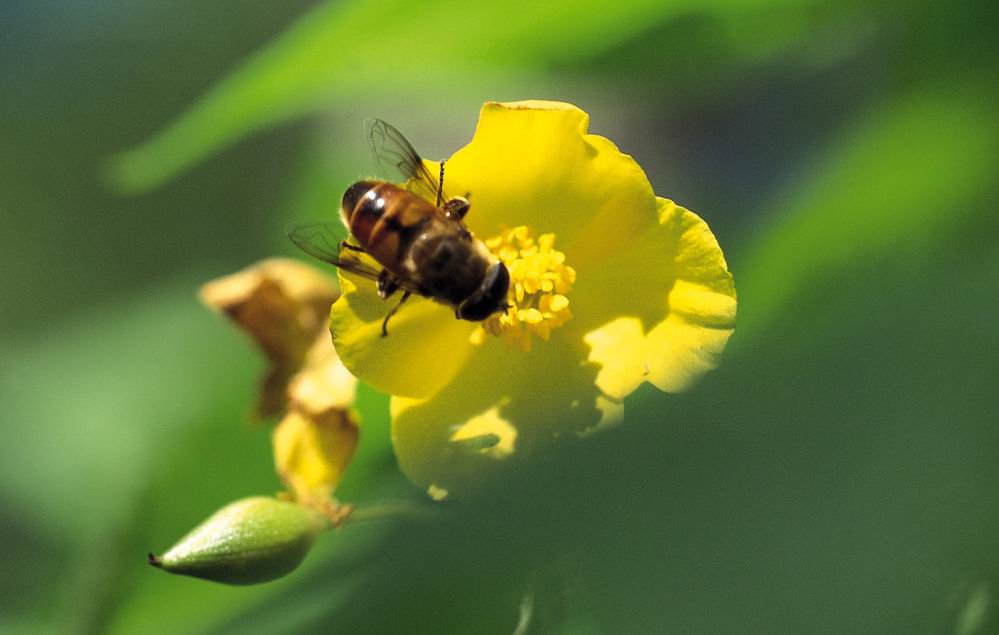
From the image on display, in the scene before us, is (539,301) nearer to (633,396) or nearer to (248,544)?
(633,396)

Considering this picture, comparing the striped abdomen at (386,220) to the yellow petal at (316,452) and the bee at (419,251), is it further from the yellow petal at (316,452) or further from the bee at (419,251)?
the yellow petal at (316,452)

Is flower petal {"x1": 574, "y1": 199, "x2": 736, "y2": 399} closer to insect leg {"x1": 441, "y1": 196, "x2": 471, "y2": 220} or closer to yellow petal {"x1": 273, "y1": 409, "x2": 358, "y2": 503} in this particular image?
insect leg {"x1": 441, "y1": 196, "x2": 471, "y2": 220}

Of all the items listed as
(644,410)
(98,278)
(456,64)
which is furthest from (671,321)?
(98,278)

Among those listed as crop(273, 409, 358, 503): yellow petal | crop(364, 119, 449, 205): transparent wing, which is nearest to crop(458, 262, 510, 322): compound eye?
crop(364, 119, 449, 205): transparent wing

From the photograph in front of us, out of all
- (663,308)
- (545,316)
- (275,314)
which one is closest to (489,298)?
(545,316)

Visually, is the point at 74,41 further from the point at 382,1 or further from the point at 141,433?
the point at 382,1
